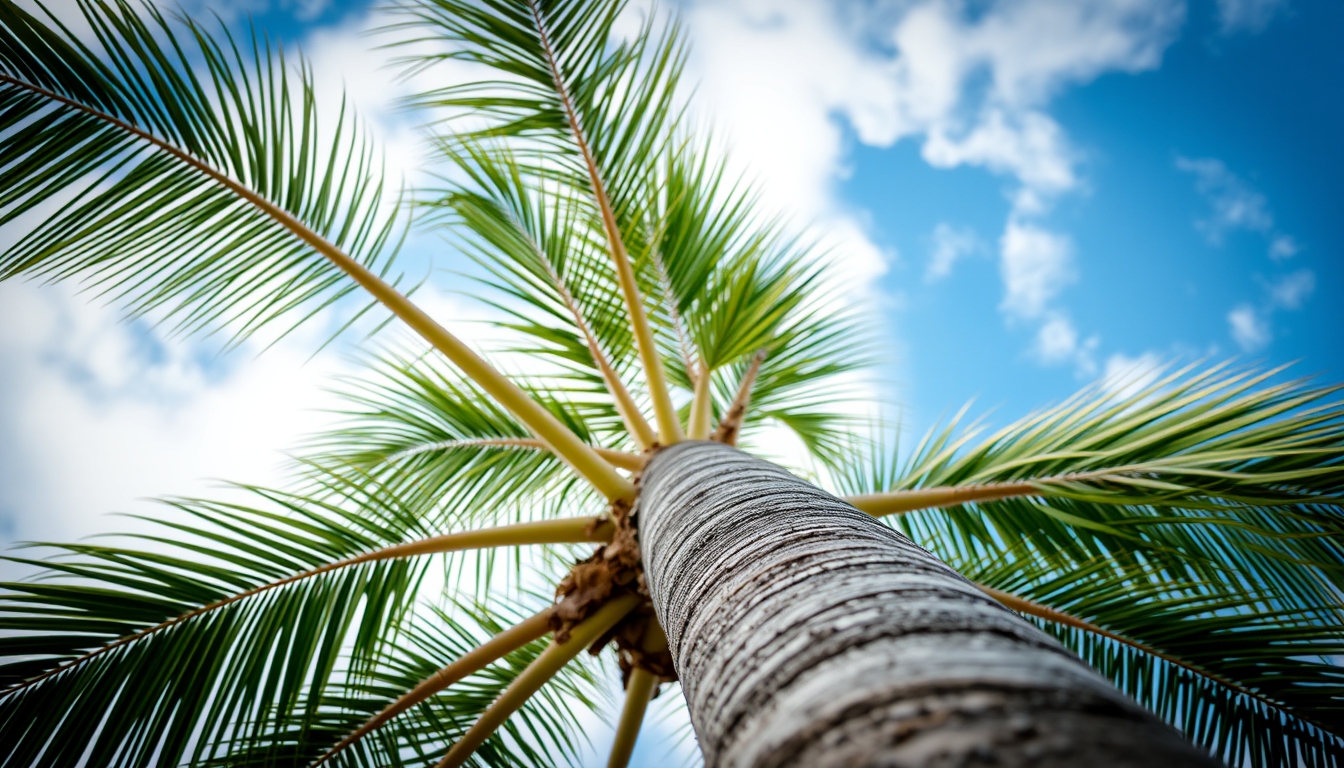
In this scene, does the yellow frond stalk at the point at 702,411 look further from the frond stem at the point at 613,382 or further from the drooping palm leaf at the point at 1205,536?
the drooping palm leaf at the point at 1205,536

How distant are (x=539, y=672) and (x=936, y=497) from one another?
1.39 metres

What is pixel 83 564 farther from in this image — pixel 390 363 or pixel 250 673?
pixel 390 363

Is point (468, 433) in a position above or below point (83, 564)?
above

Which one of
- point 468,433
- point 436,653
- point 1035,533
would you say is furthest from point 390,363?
point 1035,533

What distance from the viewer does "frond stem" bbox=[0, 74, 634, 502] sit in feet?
6.48

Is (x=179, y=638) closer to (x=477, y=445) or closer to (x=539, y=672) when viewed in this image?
(x=539, y=672)

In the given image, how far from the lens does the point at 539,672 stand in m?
2.09

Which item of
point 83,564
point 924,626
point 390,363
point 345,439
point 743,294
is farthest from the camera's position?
point 345,439

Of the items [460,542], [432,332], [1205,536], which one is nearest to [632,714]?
[460,542]

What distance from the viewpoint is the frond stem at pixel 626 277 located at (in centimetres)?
255

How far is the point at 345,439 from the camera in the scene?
3426mm

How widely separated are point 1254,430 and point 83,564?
3200mm

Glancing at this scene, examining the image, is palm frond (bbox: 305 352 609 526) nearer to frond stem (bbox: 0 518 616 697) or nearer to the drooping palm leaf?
frond stem (bbox: 0 518 616 697)

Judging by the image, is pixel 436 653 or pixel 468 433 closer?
pixel 436 653
